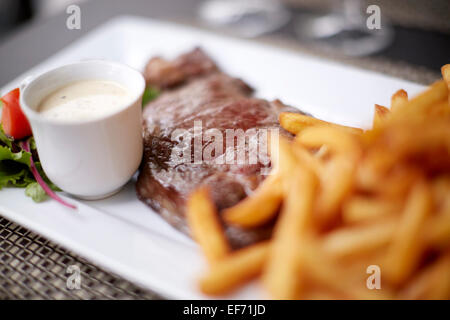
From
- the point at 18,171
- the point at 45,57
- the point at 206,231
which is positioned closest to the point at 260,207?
the point at 206,231

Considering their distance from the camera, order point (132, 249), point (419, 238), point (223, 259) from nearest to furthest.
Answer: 1. point (419, 238)
2. point (223, 259)
3. point (132, 249)

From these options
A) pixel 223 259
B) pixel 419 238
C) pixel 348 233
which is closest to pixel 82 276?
pixel 223 259

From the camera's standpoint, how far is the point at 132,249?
6.48ft

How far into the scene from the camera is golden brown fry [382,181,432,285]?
143cm

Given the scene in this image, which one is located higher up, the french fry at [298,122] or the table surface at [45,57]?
the french fry at [298,122]

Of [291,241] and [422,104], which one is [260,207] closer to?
[291,241]

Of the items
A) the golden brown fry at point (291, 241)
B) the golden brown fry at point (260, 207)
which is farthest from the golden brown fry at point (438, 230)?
the golden brown fry at point (260, 207)

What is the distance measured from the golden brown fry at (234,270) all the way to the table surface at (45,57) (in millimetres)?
446

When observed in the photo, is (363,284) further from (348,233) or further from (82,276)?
(82,276)

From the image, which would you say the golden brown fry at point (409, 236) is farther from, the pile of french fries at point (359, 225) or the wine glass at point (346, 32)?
the wine glass at point (346, 32)

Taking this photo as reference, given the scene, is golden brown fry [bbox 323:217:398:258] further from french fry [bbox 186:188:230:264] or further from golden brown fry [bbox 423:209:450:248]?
french fry [bbox 186:188:230:264]

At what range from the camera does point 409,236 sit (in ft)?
4.68

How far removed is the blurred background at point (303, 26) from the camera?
4262 mm

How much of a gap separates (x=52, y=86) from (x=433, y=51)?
3.77m
